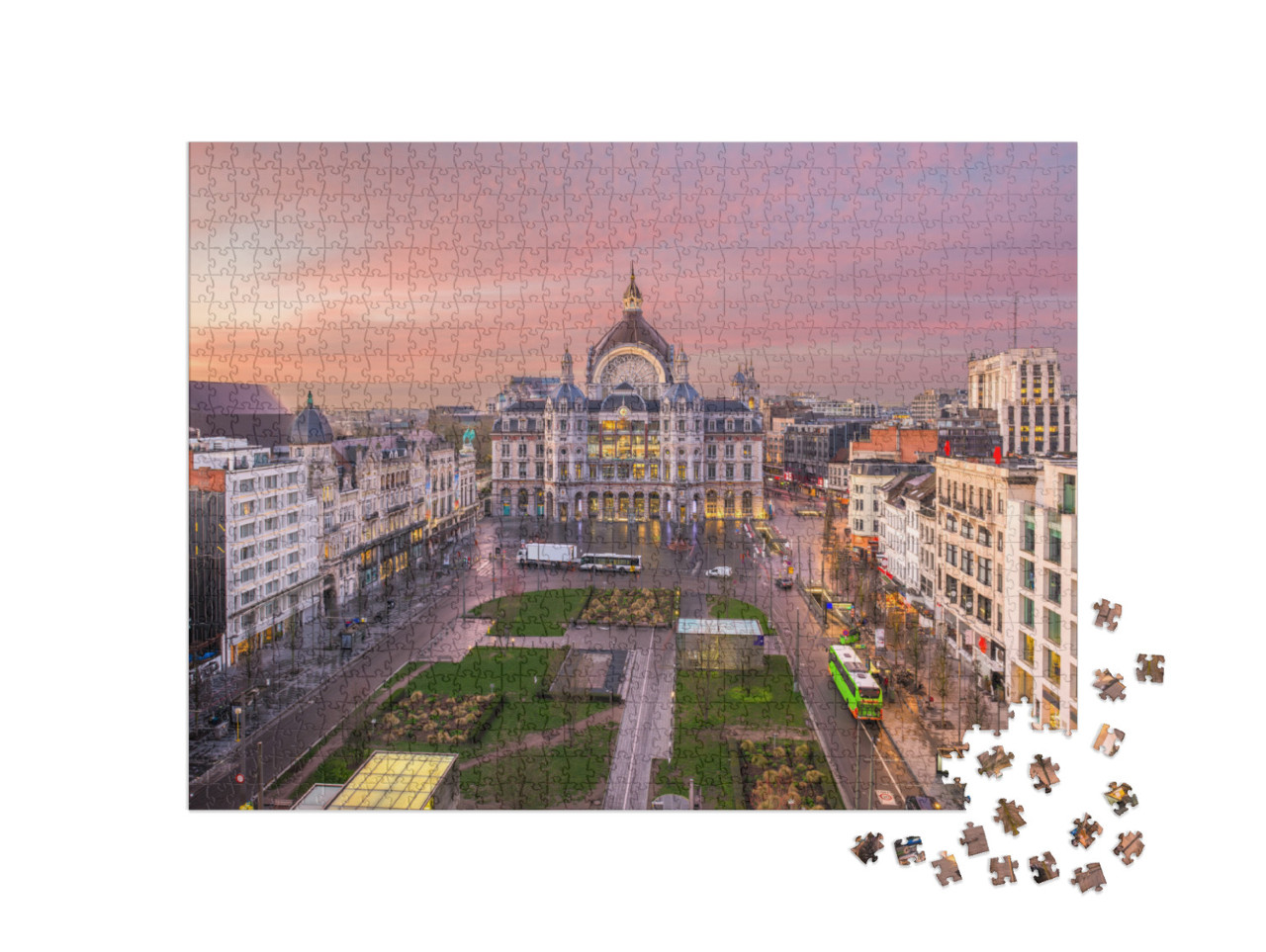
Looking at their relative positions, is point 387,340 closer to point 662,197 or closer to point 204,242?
point 204,242

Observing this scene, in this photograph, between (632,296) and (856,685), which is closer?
(856,685)

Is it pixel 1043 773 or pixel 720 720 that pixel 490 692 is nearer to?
pixel 720 720

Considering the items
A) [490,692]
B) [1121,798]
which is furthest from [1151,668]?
[490,692]

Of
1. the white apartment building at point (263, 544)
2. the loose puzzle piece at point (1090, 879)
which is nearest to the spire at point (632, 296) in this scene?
the white apartment building at point (263, 544)

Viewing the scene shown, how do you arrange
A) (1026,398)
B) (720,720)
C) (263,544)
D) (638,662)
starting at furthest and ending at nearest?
(263,544) → (1026,398) → (638,662) → (720,720)

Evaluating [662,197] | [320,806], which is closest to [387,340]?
[662,197]

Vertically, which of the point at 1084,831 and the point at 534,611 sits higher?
the point at 534,611

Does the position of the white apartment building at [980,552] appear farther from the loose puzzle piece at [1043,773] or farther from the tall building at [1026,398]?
the loose puzzle piece at [1043,773]
